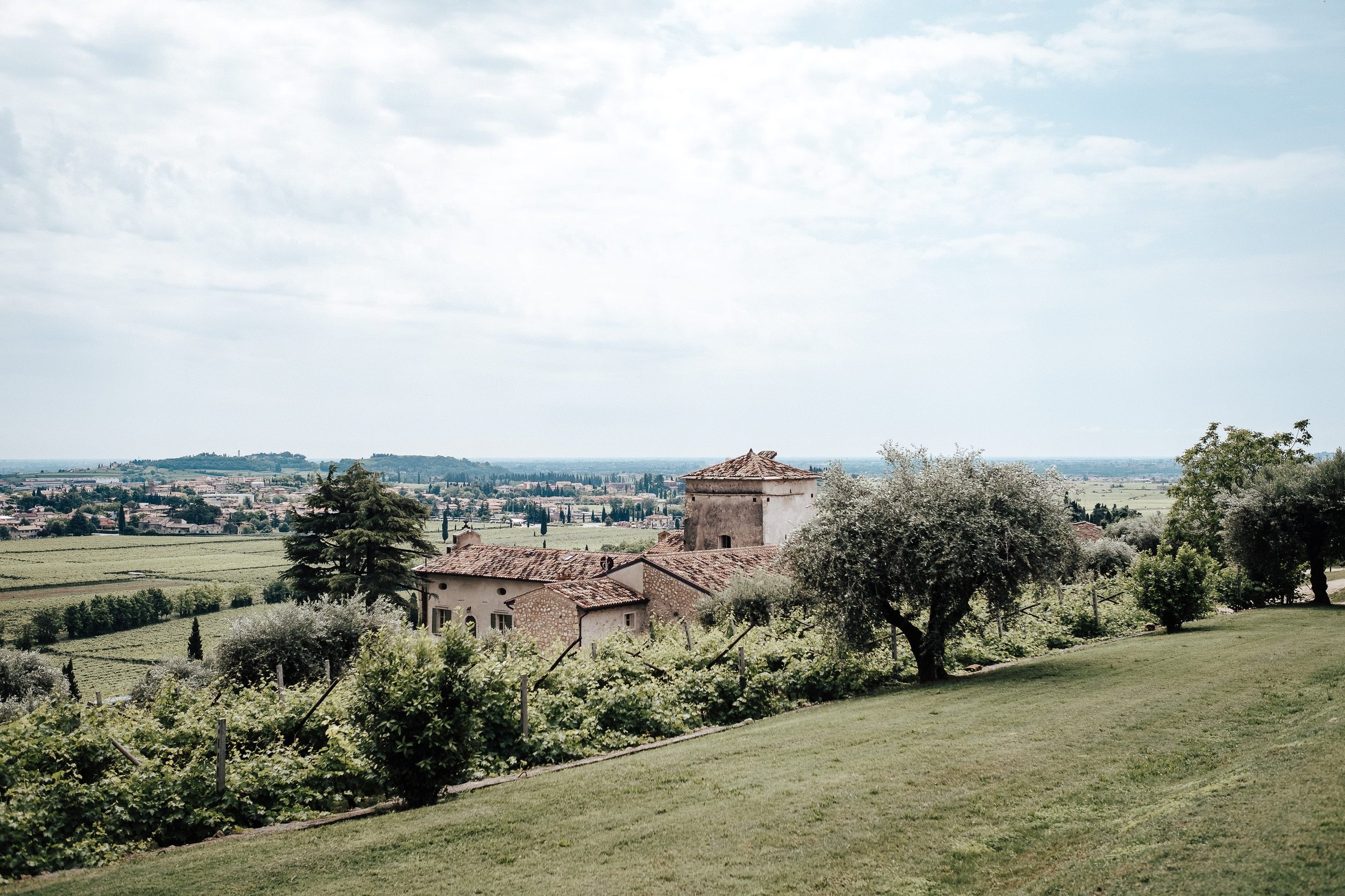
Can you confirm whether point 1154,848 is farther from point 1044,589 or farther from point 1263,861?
point 1044,589

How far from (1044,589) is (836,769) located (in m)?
10.7

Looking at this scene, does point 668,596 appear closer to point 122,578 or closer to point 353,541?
point 353,541

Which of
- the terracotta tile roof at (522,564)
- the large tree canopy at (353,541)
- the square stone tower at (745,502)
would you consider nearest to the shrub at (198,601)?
the large tree canopy at (353,541)

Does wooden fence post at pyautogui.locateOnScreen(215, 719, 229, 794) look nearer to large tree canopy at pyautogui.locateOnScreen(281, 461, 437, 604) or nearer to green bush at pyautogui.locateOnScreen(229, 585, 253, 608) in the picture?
large tree canopy at pyautogui.locateOnScreen(281, 461, 437, 604)

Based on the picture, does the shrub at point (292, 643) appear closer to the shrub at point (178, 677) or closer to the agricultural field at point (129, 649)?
the shrub at point (178, 677)

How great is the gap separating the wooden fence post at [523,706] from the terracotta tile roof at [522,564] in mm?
16698

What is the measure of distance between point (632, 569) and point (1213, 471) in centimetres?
2986

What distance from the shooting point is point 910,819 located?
30.7ft

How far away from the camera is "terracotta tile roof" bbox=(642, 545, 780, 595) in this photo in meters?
30.5

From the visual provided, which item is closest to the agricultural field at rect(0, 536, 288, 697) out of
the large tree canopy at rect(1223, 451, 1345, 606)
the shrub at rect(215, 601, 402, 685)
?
the shrub at rect(215, 601, 402, 685)

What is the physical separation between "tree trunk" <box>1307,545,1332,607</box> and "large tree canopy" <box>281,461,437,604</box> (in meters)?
38.1

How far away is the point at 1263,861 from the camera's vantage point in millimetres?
6328

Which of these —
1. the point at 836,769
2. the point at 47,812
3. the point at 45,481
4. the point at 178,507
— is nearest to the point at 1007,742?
the point at 836,769

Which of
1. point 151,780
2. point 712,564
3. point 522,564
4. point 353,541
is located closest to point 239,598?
point 353,541
